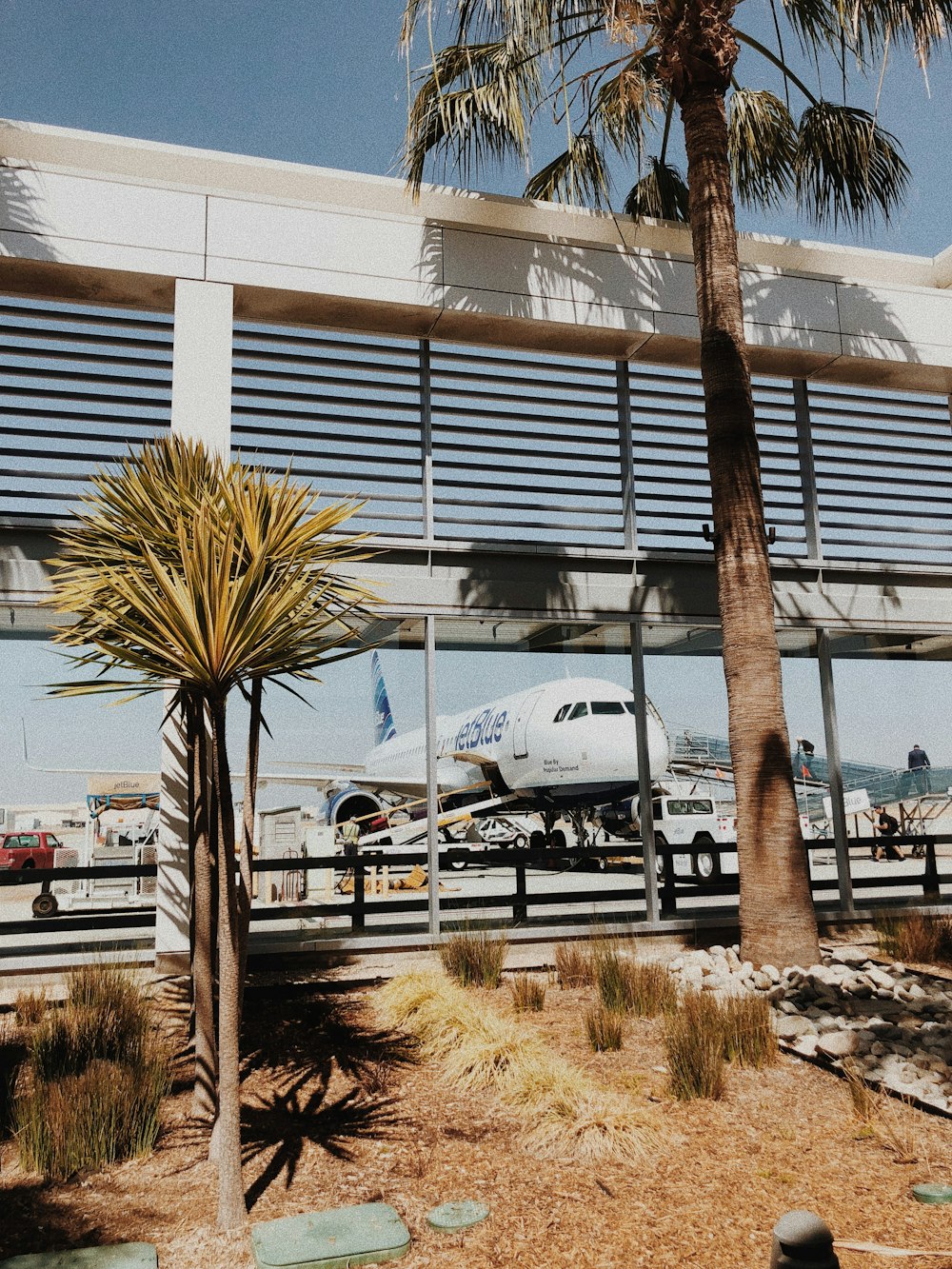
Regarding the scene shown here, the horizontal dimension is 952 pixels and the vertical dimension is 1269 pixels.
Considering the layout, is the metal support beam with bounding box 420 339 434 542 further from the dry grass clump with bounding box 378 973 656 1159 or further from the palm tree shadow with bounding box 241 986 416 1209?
the palm tree shadow with bounding box 241 986 416 1209

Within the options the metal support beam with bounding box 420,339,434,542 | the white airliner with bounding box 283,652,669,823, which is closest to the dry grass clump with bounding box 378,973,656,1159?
the white airliner with bounding box 283,652,669,823

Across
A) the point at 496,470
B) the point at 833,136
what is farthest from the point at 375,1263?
the point at 833,136

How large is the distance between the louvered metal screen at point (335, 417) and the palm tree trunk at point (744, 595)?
2.77m

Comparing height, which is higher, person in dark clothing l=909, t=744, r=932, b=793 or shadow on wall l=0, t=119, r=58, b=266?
shadow on wall l=0, t=119, r=58, b=266

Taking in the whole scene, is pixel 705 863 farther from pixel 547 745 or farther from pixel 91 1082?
pixel 91 1082

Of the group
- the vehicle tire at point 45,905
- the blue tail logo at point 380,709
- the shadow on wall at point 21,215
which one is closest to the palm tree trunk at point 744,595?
the blue tail logo at point 380,709

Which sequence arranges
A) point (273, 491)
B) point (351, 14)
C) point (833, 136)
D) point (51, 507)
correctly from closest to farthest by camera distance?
1. point (273, 491)
2. point (51, 507)
3. point (833, 136)
4. point (351, 14)

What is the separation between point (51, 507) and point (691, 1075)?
6.24 m

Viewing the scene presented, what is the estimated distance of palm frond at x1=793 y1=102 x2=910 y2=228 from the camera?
8680mm

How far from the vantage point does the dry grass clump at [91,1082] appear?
4.09 meters

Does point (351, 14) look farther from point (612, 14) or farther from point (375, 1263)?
point (375, 1263)

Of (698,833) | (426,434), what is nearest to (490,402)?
(426,434)

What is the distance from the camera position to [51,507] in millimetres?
7918

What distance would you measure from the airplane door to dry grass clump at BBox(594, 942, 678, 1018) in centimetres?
333
